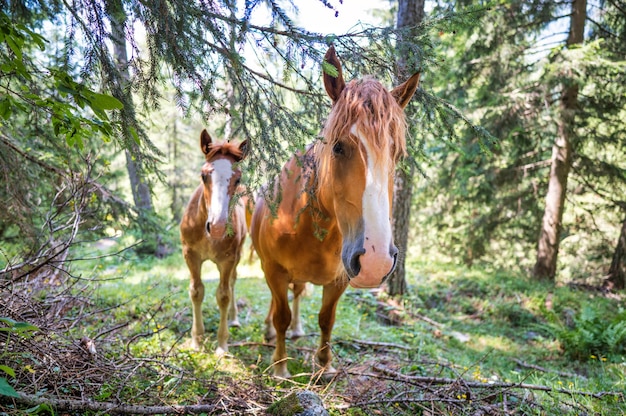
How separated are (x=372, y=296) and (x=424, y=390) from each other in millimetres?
4286

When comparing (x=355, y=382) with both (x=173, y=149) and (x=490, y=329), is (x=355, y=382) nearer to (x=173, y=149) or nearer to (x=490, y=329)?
(x=490, y=329)

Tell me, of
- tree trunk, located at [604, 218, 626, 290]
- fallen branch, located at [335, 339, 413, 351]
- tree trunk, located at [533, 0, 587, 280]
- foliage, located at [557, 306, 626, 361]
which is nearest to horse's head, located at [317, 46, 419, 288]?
fallen branch, located at [335, 339, 413, 351]

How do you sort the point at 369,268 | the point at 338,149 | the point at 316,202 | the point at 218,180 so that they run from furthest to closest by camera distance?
the point at 218,180
the point at 316,202
the point at 338,149
the point at 369,268

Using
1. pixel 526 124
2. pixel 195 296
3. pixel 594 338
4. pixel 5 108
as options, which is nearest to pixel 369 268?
pixel 5 108

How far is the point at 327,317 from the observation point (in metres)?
3.78

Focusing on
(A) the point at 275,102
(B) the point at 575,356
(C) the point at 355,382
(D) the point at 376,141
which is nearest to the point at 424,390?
(C) the point at 355,382

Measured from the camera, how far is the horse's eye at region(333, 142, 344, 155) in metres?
2.50

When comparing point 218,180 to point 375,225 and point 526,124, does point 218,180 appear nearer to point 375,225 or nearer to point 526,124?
point 375,225

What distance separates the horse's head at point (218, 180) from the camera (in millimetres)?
3846

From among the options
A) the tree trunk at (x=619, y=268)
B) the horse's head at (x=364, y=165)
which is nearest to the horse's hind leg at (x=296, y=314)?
the horse's head at (x=364, y=165)

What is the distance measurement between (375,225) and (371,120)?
68cm

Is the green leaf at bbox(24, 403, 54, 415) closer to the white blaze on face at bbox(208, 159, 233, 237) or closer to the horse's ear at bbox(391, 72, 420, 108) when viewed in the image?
the white blaze on face at bbox(208, 159, 233, 237)

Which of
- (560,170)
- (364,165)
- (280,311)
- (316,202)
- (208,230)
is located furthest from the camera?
(560,170)

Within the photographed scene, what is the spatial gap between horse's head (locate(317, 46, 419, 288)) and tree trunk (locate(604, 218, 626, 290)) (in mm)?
9525
